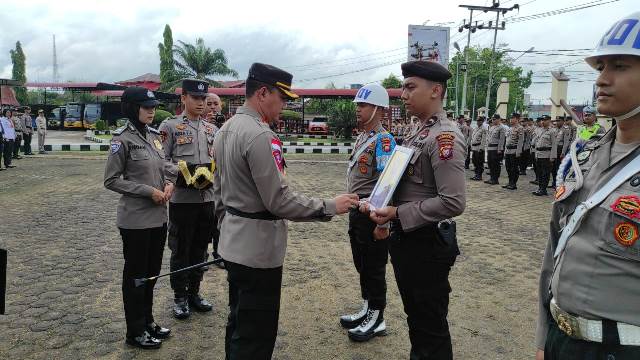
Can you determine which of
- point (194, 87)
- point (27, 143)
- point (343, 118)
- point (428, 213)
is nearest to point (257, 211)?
point (428, 213)

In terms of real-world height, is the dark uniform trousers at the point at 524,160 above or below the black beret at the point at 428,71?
below

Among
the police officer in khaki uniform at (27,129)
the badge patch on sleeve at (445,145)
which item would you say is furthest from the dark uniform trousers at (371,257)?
the police officer in khaki uniform at (27,129)

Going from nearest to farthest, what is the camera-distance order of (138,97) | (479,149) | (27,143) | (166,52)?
(138,97) < (479,149) < (27,143) < (166,52)

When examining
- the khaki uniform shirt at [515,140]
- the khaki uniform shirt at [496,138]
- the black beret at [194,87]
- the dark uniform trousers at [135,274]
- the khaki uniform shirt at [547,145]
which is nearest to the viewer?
the dark uniform trousers at [135,274]

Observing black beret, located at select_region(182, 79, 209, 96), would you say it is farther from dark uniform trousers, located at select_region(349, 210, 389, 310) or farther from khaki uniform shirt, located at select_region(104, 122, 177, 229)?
dark uniform trousers, located at select_region(349, 210, 389, 310)

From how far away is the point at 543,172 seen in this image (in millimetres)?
11289

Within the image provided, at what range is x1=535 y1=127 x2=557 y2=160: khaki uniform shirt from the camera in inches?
457

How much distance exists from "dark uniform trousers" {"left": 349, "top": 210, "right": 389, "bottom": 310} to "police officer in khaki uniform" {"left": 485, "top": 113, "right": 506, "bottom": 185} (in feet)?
32.8

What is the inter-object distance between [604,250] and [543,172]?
1095cm

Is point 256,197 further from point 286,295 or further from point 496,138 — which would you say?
point 496,138

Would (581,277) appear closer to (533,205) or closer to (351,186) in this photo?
(351,186)

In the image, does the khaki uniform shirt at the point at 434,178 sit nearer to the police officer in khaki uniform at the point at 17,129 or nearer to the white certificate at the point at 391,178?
the white certificate at the point at 391,178

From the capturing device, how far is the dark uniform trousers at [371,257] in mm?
3582

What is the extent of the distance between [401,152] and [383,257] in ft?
4.19
